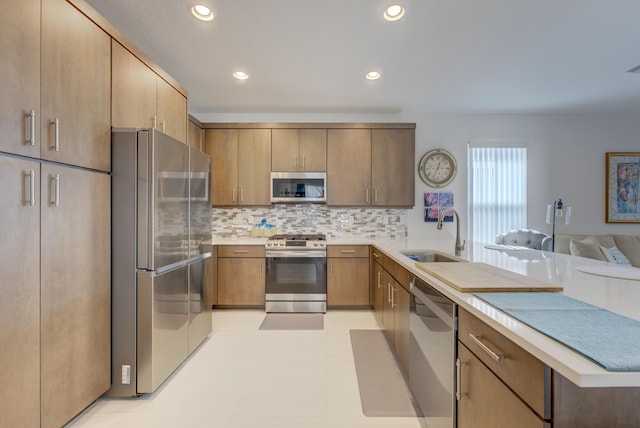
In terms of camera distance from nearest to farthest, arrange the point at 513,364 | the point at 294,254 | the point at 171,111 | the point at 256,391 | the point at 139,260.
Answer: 1. the point at 513,364
2. the point at 139,260
3. the point at 256,391
4. the point at 171,111
5. the point at 294,254

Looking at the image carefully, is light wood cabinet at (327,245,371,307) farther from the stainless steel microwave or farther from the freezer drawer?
the freezer drawer

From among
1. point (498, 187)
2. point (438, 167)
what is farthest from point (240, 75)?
point (498, 187)

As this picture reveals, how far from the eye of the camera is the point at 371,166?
3955 mm

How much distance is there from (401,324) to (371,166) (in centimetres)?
225

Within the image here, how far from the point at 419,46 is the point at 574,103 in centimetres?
274

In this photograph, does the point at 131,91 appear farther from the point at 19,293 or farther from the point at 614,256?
the point at 614,256

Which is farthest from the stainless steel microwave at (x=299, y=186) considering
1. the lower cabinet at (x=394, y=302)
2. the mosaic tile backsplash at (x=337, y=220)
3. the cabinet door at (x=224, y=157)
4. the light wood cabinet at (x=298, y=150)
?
the lower cabinet at (x=394, y=302)

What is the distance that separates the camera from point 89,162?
5.69 ft

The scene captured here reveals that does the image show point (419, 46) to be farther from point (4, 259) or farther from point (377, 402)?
point (4, 259)

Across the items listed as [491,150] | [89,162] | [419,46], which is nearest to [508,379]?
[89,162]

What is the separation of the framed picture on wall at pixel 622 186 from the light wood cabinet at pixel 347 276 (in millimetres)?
3568

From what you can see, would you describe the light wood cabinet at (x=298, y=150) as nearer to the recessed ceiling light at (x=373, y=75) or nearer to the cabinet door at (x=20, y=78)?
the recessed ceiling light at (x=373, y=75)

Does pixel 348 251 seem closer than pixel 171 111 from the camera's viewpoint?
No

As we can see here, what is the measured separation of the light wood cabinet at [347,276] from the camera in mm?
3682
